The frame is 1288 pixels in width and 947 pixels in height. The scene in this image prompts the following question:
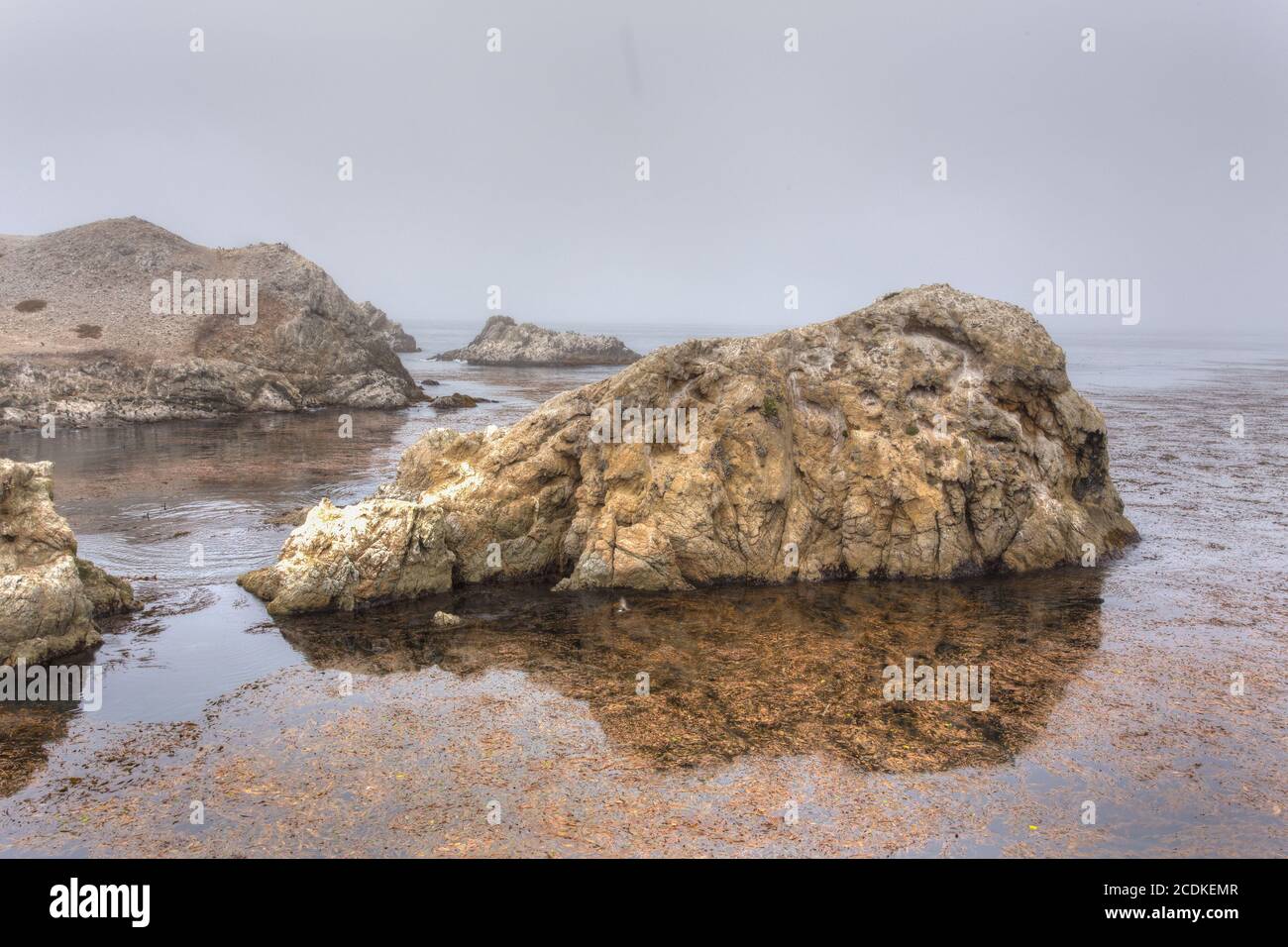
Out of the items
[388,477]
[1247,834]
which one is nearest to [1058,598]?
[1247,834]

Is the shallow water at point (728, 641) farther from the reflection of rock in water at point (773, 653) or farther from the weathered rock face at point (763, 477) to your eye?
the weathered rock face at point (763, 477)

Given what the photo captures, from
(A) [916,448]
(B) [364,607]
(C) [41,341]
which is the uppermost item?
(C) [41,341]

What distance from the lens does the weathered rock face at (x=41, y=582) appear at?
51.1 ft

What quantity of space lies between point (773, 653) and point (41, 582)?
13.3m

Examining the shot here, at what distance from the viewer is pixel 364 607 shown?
62.3 ft

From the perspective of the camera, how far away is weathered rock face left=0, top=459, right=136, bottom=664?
15.6m

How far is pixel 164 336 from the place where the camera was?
5672cm

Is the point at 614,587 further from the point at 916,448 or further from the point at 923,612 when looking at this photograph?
the point at 916,448

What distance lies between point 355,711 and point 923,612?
38.0 ft

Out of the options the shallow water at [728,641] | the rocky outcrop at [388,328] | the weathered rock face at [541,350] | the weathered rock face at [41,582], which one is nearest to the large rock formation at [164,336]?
the shallow water at [728,641]

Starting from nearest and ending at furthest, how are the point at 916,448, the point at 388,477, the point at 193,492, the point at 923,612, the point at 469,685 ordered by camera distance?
the point at 469,685 < the point at 923,612 < the point at 916,448 < the point at 193,492 < the point at 388,477

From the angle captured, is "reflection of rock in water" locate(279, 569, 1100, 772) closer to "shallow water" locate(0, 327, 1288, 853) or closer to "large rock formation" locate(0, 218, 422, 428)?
"shallow water" locate(0, 327, 1288, 853)

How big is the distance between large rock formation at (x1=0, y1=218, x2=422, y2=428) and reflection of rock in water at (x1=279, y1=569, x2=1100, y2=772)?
39.6 metres

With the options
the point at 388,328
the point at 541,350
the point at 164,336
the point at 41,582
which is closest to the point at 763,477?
the point at 41,582
